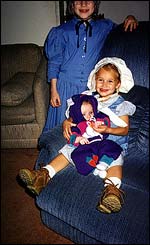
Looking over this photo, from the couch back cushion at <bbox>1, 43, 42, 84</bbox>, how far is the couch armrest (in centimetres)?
44

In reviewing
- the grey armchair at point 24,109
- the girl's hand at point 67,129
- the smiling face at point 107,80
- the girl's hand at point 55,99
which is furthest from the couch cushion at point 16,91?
the smiling face at point 107,80

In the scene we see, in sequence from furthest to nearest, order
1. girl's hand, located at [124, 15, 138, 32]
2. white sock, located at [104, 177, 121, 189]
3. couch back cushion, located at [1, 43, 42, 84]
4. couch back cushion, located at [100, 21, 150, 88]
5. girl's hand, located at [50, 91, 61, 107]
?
couch back cushion, located at [1, 43, 42, 84], girl's hand, located at [50, 91, 61, 107], girl's hand, located at [124, 15, 138, 32], couch back cushion, located at [100, 21, 150, 88], white sock, located at [104, 177, 121, 189]

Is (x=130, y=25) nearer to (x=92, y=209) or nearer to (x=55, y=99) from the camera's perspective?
(x=55, y=99)

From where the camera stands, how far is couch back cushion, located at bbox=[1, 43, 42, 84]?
2.52 m

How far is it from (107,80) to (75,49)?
1.43ft

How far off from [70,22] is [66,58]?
0.82ft

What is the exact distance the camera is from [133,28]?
1690mm

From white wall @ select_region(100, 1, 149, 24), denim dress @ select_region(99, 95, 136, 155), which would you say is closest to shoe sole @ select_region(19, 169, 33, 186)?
denim dress @ select_region(99, 95, 136, 155)

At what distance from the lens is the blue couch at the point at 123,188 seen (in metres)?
1.11

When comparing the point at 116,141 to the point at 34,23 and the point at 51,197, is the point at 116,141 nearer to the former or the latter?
the point at 51,197

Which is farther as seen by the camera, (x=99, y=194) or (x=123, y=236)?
(x=99, y=194)

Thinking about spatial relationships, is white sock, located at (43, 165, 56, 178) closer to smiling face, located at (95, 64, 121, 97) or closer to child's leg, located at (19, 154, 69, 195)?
child's leg, located at (19, 154, 69, 195)

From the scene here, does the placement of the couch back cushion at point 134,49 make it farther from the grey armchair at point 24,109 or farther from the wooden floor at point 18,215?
the wooden floor at point 18,215

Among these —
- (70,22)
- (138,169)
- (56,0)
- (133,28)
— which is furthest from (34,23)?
(138,169)
